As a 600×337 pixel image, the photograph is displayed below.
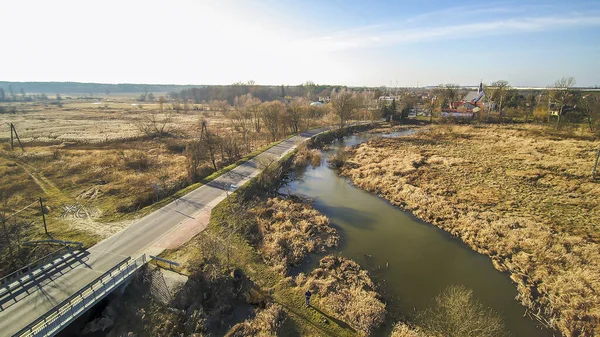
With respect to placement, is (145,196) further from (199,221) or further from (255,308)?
(255,308)

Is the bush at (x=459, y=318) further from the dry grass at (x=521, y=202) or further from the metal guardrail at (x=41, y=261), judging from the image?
the metal guardrail at (x=41, y=261)

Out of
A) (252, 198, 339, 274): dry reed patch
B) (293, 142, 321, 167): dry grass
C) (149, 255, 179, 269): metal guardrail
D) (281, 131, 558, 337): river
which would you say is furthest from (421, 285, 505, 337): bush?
(293, 142, 321, 167): dry grass

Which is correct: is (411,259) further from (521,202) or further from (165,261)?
(165,261)

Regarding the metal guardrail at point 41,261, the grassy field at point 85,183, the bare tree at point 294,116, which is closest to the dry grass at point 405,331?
the grassy field at point 85,183

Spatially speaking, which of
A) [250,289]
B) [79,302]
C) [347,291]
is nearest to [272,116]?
[250,289]

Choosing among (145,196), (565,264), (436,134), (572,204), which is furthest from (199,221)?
(436,134)

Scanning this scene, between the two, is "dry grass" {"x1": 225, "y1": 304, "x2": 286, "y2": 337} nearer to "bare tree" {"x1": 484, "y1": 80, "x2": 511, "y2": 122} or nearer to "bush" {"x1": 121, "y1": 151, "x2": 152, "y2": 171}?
"bush" {"x1": 121, "y1": 151, "x2": 152, "y2": 171}
